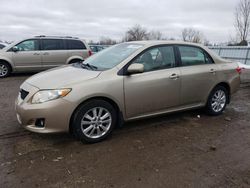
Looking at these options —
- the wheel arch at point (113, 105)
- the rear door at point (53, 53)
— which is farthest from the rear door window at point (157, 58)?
the rear door at point (53, 53)

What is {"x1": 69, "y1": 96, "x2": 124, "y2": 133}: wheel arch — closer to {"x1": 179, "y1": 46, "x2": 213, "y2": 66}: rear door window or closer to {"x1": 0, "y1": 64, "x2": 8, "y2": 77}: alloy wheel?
{"x1": 179, "y1": 46, "x2": 213, "y2": 66}: rear door window

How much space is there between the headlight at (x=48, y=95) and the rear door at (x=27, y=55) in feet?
23.5

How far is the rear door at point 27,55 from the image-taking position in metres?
9.88

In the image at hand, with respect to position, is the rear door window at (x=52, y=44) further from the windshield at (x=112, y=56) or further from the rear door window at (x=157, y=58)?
the rear door window at (x=157, y=58)

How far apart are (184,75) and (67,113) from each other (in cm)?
231

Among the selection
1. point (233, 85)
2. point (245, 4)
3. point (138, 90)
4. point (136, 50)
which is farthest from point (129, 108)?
point (245, 4)

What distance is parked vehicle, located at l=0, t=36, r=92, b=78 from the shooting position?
9.84 m

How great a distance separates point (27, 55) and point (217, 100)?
7.82 metres

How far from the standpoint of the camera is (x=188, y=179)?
114 inches

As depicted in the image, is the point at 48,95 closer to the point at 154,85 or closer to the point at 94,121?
the point at 94,121

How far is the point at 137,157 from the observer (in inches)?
133

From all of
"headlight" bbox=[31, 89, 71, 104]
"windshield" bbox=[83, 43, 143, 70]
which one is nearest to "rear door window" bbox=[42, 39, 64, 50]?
"windshield" bbox=[83, 43, 143, 70]

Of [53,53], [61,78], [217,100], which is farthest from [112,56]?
[53,53]

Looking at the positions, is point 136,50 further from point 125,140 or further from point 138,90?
point 125,140
